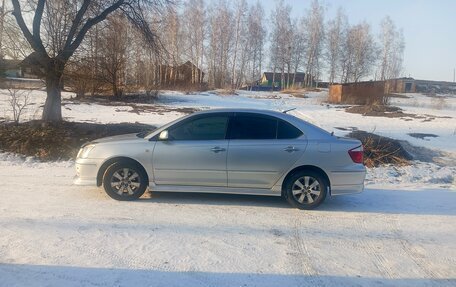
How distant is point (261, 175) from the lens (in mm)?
6340

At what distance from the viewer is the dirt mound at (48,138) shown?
32.2 ft

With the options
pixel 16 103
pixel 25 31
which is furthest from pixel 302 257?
pixel 16 103

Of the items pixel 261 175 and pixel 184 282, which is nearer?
pixel 184 282

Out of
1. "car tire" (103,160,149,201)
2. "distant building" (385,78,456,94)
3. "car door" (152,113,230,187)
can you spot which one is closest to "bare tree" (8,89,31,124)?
"car tire" (103,160,149,201)

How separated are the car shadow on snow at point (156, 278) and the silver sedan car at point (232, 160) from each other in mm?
2395

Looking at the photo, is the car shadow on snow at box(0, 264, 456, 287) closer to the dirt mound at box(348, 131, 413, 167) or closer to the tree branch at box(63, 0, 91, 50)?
the dirt mound at box(348, 131, 413, 167)

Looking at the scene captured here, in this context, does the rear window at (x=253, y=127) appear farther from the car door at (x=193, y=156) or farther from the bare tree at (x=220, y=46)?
the bare tree at (x=220, y=46)

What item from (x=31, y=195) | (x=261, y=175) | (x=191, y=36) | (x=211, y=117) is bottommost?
(x=31, y=195)

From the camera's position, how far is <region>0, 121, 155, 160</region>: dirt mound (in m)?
9.81

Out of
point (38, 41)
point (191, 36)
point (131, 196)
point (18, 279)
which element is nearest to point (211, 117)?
point (131, 196)

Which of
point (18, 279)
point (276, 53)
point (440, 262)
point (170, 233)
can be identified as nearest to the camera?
point (18, 279)

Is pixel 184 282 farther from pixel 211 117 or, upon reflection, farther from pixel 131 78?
pixel 131 78

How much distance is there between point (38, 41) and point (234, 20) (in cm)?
5397

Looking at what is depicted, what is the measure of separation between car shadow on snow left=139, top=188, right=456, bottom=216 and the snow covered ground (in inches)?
0.7
